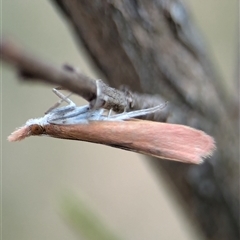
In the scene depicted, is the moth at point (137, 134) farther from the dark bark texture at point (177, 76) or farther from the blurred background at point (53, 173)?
the blurred background at point (53, 173)

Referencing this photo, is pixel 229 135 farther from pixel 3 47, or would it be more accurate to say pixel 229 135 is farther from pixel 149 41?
pixel 3 47

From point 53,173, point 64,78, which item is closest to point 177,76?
point 64,78

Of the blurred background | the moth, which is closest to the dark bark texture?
the moth

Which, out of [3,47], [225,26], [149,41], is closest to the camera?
[3,47]

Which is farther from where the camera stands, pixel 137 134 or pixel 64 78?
pixel 137 134

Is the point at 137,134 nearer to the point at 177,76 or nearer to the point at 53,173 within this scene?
the point at 177,76

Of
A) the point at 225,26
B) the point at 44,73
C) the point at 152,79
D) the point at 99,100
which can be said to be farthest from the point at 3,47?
the point at 225,26

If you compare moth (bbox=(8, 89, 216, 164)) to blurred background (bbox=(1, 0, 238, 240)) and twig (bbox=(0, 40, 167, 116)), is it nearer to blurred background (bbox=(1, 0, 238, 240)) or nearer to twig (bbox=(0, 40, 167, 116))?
twig (bbox=(0, 40, 167, 116))
